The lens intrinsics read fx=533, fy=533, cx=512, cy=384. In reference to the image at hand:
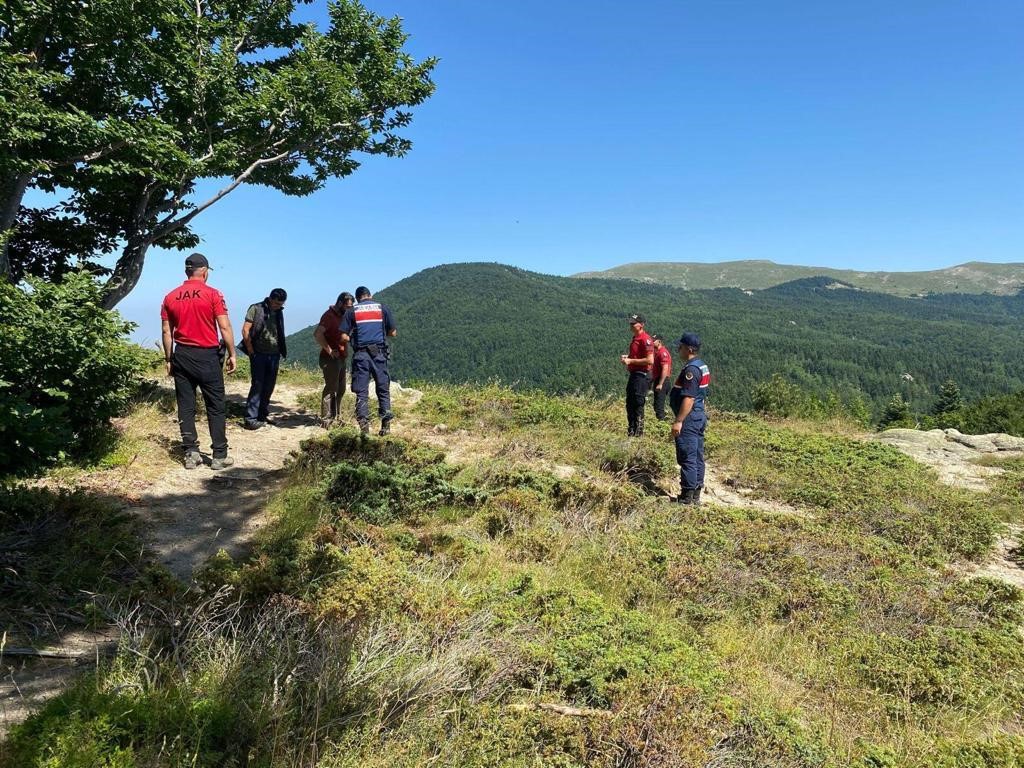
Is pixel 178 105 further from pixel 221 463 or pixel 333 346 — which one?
pixel 221 463

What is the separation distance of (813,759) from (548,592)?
1.76 metres

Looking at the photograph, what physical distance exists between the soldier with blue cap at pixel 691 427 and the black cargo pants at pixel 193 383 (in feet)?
18.4

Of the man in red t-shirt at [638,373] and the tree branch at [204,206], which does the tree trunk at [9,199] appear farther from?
the man in red t-shirt at [638,373]

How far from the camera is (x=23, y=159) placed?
22.5 ft

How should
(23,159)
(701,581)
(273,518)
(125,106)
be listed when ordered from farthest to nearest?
(125,106), (23,159), (273,518), (701,581)

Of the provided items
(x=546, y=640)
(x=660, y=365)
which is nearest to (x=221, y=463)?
(x=546, y=640)

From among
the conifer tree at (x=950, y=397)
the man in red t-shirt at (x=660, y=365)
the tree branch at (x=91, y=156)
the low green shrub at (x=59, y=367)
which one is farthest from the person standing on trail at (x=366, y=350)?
the conifer tree at (x=950, y=397)

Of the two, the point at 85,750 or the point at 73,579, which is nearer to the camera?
the point at 85,750

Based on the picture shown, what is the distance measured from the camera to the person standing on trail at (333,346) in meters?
8.72

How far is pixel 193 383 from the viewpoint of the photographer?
618 centimetres

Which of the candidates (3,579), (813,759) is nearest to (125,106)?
(3,579)

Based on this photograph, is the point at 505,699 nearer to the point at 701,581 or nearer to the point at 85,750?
the point at 85,750

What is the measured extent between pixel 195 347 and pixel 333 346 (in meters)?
2.83

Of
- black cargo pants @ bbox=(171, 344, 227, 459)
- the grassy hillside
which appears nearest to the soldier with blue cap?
the grassy hillside
